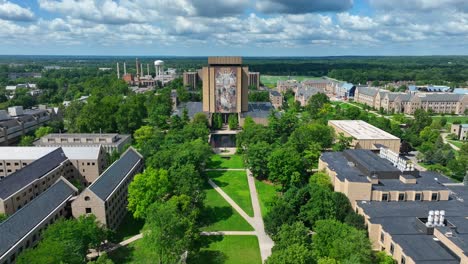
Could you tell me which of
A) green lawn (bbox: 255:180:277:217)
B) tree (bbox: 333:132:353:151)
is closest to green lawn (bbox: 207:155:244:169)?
green lawn (bbox: 255:180:277:217)

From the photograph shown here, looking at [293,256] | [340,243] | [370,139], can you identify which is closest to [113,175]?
[293,256]

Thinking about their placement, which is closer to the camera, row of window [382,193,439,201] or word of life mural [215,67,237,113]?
row of window [382,193,439,201]

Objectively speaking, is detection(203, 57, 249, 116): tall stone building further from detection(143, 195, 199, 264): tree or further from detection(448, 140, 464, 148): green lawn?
detection(143, 195, 199, 264): tree

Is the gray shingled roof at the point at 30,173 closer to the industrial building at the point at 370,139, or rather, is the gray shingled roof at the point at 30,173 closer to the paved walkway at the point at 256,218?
the paved walkway at the point at 256,218

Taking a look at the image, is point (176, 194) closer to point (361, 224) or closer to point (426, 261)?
point (361, 224)

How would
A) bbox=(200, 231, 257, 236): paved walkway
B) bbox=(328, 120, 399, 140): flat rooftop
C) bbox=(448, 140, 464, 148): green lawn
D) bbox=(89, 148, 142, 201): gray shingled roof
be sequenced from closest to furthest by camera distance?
bbox=(89, 148, 142, 201): gray shingled roof
bbox=(200, 231, 257, 236): paved walkway
bbox=(328, 120, 399, 140): flat rooftop
bbox=(448, 140, 464, 148): green lawn

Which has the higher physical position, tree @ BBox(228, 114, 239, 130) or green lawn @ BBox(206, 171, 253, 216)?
tree @ BBox(228, 114, 239, 130)
